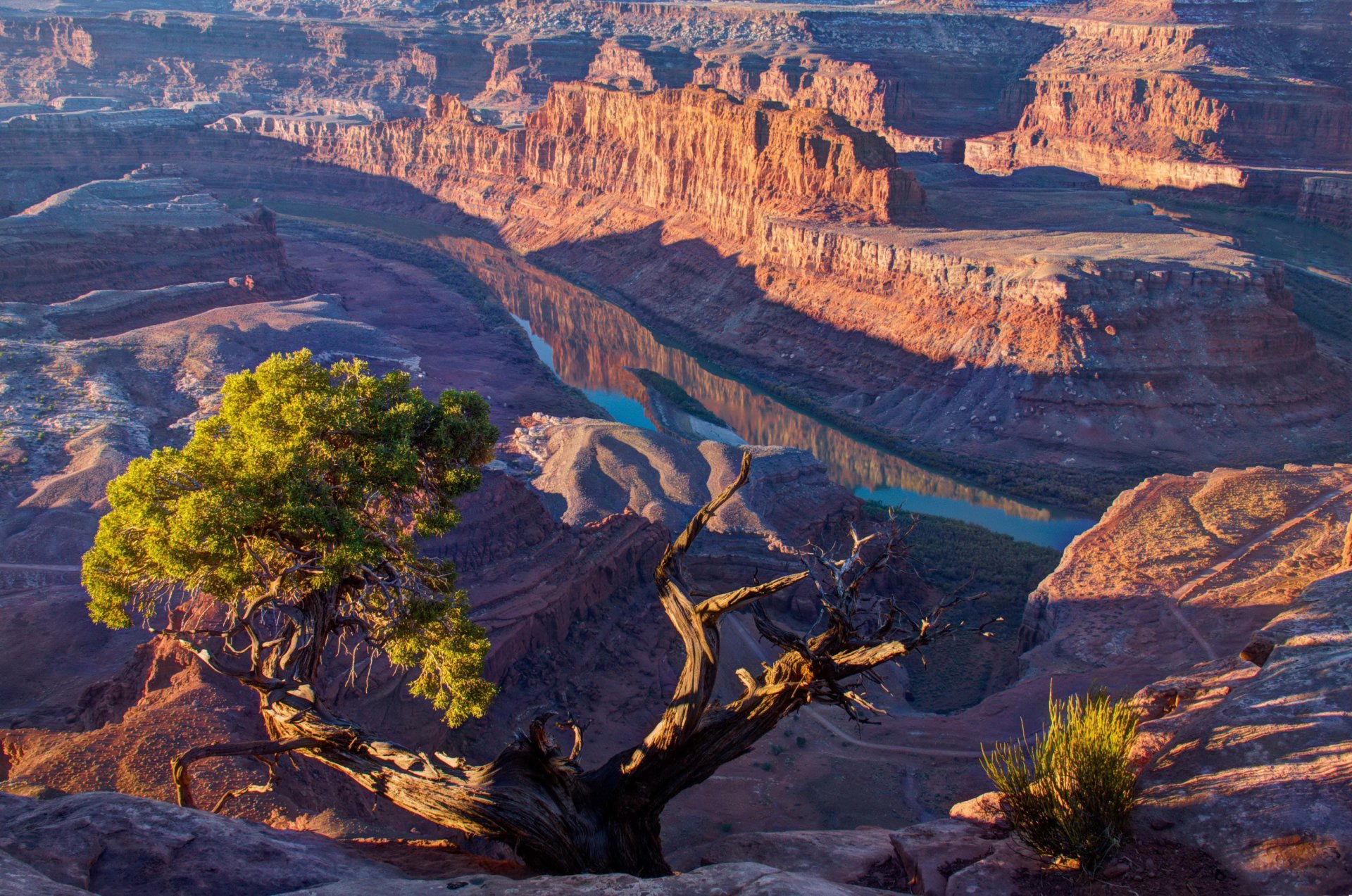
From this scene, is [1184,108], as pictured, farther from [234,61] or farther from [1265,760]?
[234,61]

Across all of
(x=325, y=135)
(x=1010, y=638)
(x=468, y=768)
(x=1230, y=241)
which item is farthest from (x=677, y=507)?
(x=325, y=135)

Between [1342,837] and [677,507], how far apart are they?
24.2 metres

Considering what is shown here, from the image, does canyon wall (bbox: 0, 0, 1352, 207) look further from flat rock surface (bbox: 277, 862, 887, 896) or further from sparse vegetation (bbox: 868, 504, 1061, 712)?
flat rock surface (bbox: 277, 862, 887, 896)

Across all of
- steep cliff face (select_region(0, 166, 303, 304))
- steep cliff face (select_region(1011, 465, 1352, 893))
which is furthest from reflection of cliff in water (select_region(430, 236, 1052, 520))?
steep cliff face (select_region(0, 166, 303, 304))

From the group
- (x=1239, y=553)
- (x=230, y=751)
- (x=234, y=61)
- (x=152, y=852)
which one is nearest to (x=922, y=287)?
(x=1239, y=553)

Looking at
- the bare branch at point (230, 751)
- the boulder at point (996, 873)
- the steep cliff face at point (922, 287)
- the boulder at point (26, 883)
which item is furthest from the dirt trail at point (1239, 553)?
the boulder at point (26, 883)

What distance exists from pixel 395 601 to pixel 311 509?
232 centimetres

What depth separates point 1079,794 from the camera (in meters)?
11.8

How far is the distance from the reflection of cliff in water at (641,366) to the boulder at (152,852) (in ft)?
119

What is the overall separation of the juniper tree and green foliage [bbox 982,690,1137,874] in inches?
84.1

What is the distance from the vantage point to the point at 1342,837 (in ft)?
38.0

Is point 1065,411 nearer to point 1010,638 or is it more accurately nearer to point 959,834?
point 1010,638

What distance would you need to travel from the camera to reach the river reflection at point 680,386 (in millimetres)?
43312

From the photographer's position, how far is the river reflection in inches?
1705
